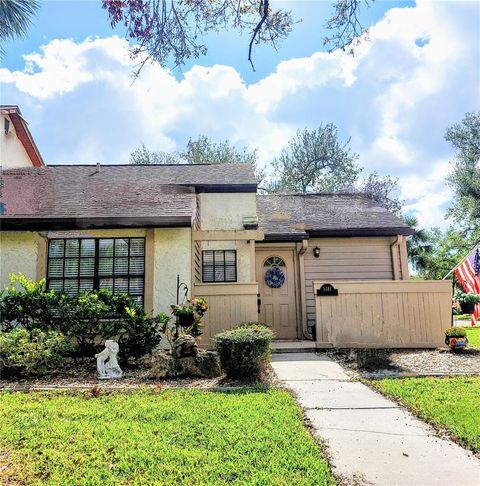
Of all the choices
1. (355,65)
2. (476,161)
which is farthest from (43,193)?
(476,161)

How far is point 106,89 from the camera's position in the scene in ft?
19.1

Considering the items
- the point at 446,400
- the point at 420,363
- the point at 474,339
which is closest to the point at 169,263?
the point at 420,363

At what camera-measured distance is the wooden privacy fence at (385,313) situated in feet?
27.3

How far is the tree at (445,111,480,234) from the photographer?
2459cm

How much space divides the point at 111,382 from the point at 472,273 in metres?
8.98

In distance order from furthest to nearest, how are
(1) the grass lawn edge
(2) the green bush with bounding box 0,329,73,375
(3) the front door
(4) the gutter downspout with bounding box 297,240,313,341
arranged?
(3) the front door, (4) the gutter downspout with bounding box 297,240,313,341, (2) the green bush with bounding box 0,329,73,375, (1) the grass lawn edge

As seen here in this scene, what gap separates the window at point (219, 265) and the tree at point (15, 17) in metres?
6.32

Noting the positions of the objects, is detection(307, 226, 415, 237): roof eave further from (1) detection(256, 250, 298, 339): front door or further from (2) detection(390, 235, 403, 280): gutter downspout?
(1) detection(256, 250, 298, 339): front door

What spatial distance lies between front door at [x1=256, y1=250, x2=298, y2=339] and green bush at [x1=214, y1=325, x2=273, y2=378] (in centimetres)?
465

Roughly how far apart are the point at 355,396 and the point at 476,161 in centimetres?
2542

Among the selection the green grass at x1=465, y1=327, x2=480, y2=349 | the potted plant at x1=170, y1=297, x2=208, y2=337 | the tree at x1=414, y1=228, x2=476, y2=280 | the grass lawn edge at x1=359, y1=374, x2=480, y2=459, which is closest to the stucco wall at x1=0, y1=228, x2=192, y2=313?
the potted plant at x1=170, y1=297, x2=208, y2=337

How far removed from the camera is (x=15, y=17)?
5.28 meters

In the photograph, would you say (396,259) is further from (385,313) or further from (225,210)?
(225,210)

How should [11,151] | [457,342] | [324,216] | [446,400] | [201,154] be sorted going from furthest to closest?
[201,154], [11,151], [324,216], [457,342], [446,400]
